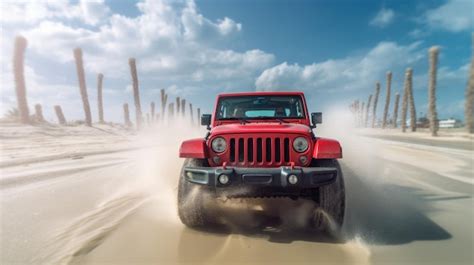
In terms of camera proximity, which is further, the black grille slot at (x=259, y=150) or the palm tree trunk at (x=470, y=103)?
the palm tree trunk at (x=470, y=103)

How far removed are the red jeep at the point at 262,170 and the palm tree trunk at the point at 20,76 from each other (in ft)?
59.9

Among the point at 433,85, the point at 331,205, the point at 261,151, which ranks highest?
the point at 433,85

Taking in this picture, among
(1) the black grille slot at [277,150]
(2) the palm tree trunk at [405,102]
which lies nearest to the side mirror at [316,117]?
(1) the black grille slot at [277,150]

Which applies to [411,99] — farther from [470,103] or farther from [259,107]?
[259,107]

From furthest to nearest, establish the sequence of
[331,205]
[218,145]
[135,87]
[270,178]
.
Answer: [135,87], [218,145], [331,205], [270,178]

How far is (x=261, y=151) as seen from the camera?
135 inches

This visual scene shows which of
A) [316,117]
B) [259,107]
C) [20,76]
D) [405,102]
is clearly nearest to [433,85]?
[405,102]

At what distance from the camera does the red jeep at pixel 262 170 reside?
121 inches

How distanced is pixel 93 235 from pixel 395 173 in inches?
267

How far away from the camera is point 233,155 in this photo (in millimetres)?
3512

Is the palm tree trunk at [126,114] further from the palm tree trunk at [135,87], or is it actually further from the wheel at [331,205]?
the wheel at [331,205]

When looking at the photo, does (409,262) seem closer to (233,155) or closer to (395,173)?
(233,155)

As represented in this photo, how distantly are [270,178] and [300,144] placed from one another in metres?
0.66

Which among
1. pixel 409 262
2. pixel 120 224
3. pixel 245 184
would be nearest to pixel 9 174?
pixel 120 224
